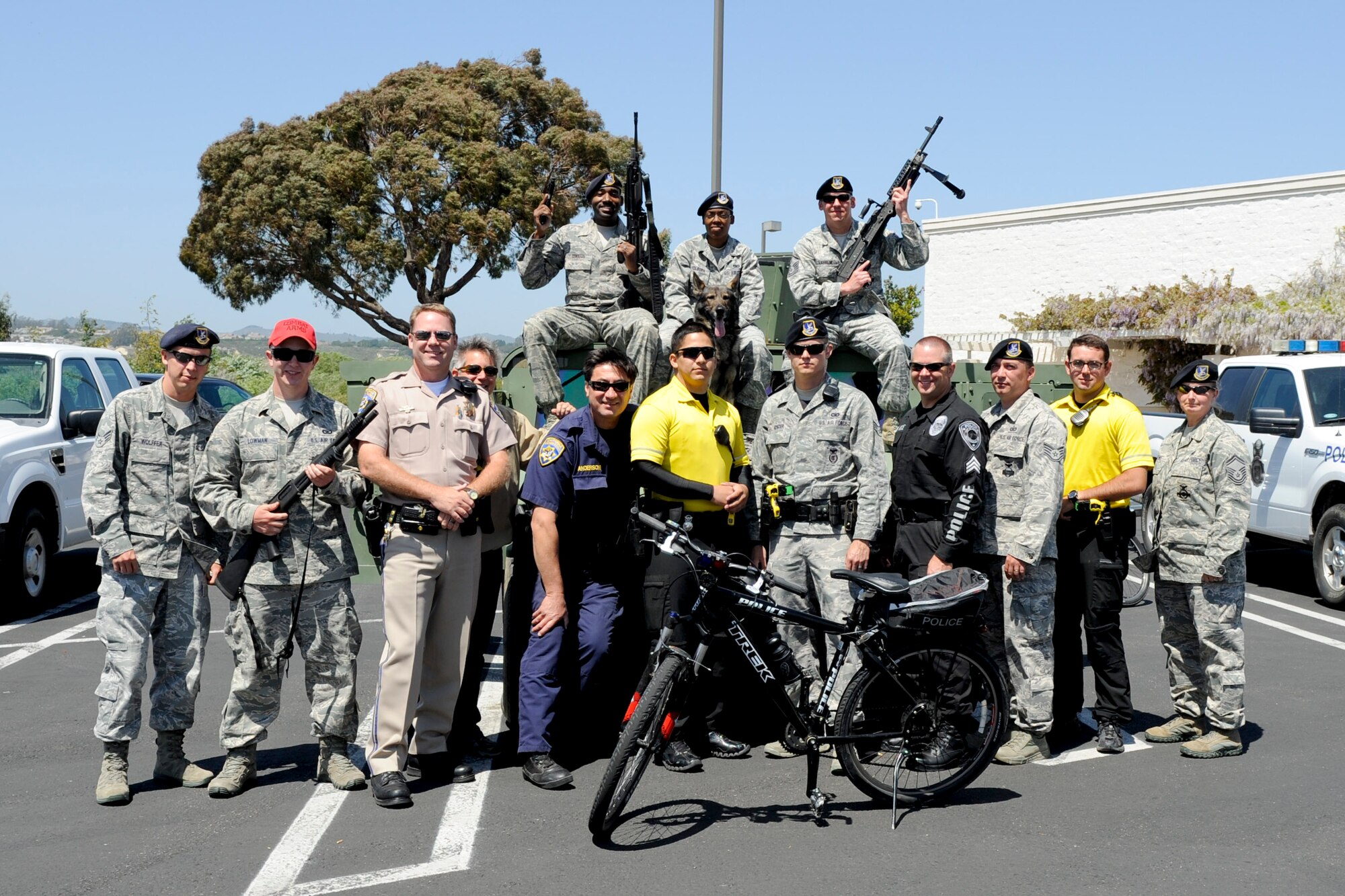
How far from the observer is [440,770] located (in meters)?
5.52

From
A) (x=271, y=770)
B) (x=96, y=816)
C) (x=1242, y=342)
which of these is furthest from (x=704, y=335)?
(x=1242, y=342)

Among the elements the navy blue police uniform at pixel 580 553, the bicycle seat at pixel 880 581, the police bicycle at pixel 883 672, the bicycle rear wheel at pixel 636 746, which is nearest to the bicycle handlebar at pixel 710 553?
the police bicycle at pixel 883 672

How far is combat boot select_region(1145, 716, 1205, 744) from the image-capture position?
611 cm

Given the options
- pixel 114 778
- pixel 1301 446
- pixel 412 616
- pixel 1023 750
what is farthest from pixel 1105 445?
pixel 1301 446

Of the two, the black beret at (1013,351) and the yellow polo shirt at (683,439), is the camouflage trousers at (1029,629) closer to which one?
the black beret at (1013,351)

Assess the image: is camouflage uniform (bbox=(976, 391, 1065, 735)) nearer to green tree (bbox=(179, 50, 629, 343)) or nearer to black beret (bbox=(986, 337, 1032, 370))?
black beret (bbox=(986, 337, 1032, 370))

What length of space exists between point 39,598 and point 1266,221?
25.5 metres

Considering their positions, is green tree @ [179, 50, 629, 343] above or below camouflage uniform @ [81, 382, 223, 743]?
above

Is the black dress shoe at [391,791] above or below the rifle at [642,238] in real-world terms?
below

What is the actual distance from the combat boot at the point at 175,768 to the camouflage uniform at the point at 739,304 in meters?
3.48

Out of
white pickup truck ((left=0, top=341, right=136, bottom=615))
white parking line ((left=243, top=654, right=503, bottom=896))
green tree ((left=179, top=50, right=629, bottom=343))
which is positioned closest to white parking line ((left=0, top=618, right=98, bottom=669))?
white pickup truck ((left=0, top=341, right=136, bottom=615))

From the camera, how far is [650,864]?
14.8ft

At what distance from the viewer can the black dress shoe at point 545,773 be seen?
213 inches

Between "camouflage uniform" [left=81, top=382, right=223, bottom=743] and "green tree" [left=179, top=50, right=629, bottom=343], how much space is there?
24780mm
